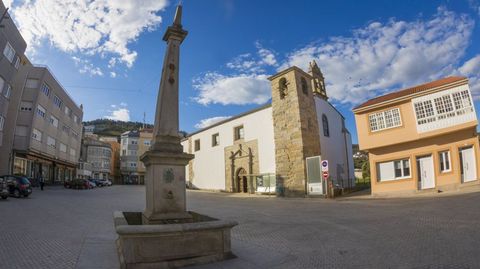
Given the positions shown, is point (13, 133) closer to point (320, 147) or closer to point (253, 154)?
point (253, 154)

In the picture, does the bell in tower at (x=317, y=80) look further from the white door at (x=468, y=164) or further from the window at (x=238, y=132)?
the white door at (x=468, y=164)

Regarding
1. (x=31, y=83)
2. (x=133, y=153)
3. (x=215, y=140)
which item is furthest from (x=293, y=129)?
(x=133, y=153)

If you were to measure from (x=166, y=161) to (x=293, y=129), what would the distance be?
21.2 m

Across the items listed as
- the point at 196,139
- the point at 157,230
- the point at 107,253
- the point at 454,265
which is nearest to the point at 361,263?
the point at 454,265

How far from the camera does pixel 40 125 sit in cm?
3553

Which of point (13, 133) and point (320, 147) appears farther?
point (13, 133)

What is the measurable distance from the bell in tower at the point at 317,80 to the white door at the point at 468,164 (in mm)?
15692

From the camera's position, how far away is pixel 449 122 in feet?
62.5

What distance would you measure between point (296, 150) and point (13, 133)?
27.5 m

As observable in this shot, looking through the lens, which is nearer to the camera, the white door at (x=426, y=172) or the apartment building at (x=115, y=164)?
the white door at (x=426, y=172)

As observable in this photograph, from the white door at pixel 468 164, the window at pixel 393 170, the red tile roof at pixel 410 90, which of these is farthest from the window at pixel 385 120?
the white door at pixel 468 164

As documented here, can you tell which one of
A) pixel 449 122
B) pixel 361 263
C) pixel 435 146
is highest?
pixel 449 122

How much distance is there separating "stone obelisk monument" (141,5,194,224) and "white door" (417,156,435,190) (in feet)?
61.1

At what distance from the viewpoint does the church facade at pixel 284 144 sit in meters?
25.9
